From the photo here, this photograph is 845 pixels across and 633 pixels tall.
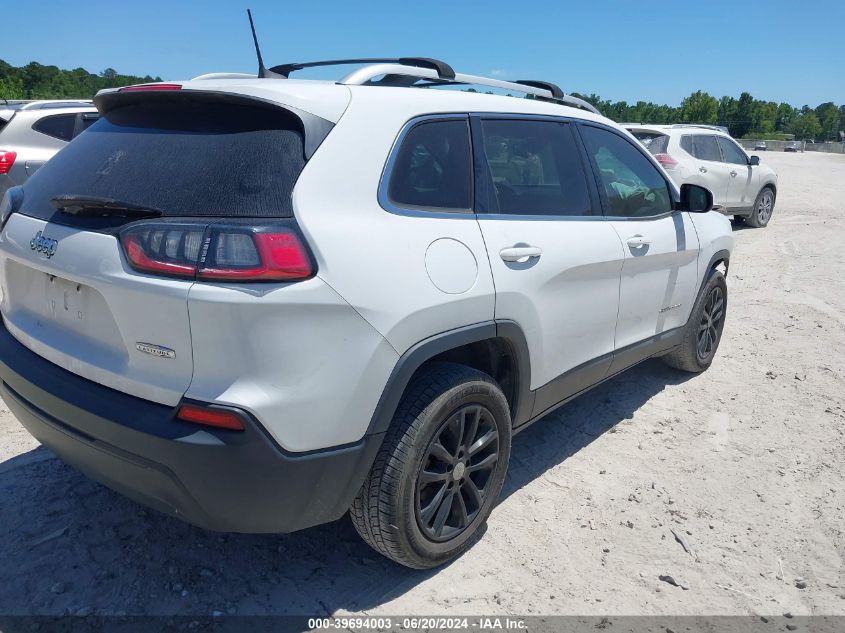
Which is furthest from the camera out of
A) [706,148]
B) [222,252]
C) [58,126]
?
[706,148]

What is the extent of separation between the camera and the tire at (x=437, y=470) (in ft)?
8.18

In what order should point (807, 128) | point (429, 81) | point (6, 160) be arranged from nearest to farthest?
point (429, 81), point (6, 160), point (807, 128)

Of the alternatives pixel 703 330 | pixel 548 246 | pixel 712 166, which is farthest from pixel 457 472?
pixel 712 166

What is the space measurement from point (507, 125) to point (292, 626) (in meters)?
2.30

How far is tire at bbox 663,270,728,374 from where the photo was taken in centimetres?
480

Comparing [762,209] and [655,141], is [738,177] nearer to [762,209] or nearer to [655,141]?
[762,209]

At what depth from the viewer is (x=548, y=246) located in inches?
123

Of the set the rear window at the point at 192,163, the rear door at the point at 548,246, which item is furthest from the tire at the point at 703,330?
the rear window at the point at 192,163

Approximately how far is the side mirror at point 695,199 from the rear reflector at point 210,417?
3.39 meters

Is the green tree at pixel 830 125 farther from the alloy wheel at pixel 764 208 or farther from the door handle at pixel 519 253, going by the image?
the door handle at pixel 519 253

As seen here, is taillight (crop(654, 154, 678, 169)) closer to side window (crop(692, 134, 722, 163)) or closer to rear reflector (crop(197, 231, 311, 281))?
side window (crop(692, 134, 722, 163))

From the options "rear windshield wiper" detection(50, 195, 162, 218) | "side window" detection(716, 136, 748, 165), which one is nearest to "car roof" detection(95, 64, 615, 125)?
"rear windshield wiper" detection(50, 195, 162, 218)

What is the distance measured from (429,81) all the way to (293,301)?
5.32 ft

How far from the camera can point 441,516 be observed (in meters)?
2.75
